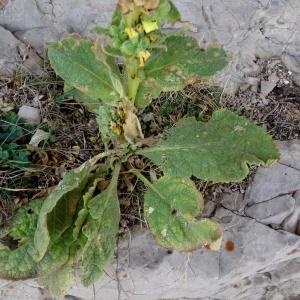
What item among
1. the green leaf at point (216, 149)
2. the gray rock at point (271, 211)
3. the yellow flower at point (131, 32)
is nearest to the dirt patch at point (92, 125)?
the gray rock at point (271, 211)

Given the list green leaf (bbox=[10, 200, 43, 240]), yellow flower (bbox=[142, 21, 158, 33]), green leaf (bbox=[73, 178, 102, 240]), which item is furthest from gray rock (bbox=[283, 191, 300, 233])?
yellow flower (bbox=[142, 21, 158, 33])

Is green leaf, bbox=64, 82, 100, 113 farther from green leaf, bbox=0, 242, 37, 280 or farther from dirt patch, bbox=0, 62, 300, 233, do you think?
green leaf, bbox=0, 242, 37, 280

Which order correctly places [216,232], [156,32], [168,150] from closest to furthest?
1. [156,32]
2. [216,232]
3. [168,150]

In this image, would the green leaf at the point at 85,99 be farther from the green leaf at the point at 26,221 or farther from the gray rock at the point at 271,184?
the gray rock at the point at 271,184

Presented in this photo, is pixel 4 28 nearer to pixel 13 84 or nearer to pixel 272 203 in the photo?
pixel 13 84

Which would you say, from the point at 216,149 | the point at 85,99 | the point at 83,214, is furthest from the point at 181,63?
the point at 83,214

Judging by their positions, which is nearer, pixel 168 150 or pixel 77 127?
pixel 168 150

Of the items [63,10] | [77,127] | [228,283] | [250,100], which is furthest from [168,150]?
[63,10]

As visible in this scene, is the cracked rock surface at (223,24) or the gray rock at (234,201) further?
the cracked rock surface at (223,24)
